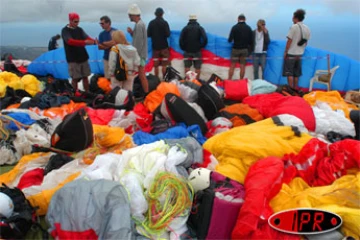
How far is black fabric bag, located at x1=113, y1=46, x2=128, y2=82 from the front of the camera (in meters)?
5.71

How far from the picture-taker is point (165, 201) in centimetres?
254

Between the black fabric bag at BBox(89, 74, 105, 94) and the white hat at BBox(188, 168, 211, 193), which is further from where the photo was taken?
the black fabric bag at BBox(89, 74, 105, 94)

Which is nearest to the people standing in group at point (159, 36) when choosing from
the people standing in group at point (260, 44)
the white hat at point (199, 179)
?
the people standing in group at point (260, 44)

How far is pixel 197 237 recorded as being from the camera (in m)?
2.50

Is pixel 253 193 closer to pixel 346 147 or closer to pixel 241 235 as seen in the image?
pixel 241 235

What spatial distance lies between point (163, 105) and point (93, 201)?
2.33 m

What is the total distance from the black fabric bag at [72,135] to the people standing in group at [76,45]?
283cm

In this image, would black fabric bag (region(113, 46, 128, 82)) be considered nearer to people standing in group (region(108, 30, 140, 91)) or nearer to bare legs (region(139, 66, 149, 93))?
people standing in group (region(108, 30, 140, 91))

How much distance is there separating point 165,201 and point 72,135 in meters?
1.47

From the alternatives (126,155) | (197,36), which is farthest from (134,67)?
(126,155)

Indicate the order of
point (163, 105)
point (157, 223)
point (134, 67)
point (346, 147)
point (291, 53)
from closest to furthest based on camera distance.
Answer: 1. point (157, 223)
2. point (346, 147)
3. point (163, 105)
4. point (134, 67)
5. point (291, 53)

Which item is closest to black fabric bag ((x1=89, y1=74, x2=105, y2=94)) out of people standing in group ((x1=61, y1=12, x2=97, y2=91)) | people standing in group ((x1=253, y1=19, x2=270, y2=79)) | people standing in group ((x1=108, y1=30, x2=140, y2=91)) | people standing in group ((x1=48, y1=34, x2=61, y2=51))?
people standing in group ((x1=61, y1=12, x2=97, y2=91))

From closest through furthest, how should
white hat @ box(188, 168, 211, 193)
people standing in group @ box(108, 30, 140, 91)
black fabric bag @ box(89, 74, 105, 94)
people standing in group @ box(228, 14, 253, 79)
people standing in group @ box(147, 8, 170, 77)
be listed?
white hat @ box(188, 168, 211, 193) → people standing in group @ box(108, 30, 140, 91) → black fabric bag @ box(89, 74, 105, 94) → people standing in group @ box(147, 8, 170, 77) → people standing in group @ box(228, 14, 253, 79)

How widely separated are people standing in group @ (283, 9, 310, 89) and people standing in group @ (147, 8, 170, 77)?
8.65ft
